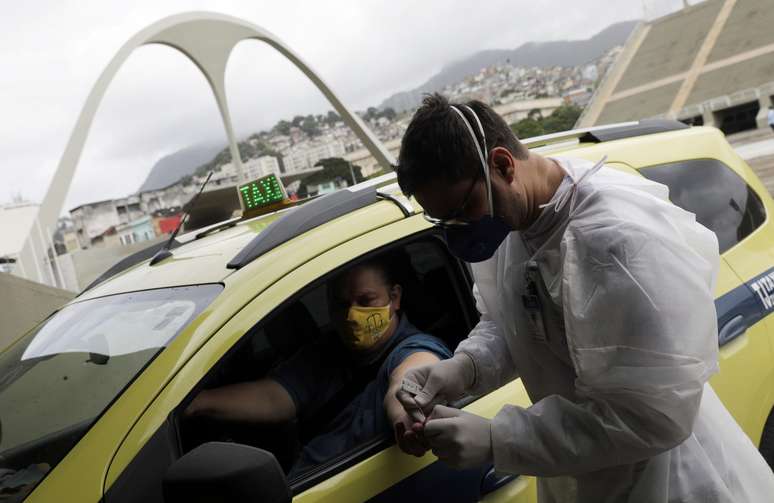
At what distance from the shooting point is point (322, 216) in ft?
6.39

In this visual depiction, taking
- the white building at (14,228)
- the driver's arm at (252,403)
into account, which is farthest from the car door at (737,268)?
the white building at (14,228)

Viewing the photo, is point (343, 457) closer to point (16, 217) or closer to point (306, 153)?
point (16, 217)

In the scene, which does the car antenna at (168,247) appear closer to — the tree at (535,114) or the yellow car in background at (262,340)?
the yellow car in background at (262,340)

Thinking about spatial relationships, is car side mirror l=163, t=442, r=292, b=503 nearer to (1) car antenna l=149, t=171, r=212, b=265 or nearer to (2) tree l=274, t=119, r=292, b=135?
(1) car antenna l=149, t=171, r=212, b=265

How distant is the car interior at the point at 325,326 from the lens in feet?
6.21

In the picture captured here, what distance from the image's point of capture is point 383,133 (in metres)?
41.7

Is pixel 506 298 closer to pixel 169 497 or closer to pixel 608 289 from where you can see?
pixel 608 289

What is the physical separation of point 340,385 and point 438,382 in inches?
22.4

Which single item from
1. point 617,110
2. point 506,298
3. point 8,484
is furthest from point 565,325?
point 617,110

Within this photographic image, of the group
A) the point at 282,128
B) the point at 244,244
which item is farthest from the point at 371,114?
the point at 244,244

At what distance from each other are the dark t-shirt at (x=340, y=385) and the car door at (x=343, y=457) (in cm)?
12

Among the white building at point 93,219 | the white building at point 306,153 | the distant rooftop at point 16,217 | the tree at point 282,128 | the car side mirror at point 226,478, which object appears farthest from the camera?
the tree at point 282,128

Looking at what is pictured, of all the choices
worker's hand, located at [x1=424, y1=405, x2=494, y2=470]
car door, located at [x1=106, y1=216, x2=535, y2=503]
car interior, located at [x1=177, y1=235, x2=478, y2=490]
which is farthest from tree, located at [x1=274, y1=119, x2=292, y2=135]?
worker's hand, located at [x1=424, y1=405, x2=494, y2=470]

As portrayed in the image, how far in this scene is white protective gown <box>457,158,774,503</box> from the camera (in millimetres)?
1247
